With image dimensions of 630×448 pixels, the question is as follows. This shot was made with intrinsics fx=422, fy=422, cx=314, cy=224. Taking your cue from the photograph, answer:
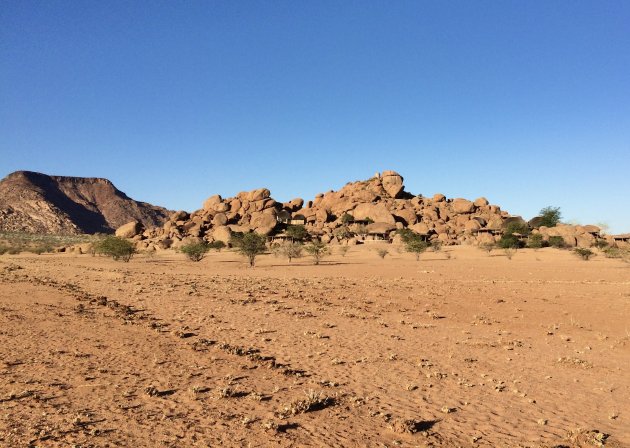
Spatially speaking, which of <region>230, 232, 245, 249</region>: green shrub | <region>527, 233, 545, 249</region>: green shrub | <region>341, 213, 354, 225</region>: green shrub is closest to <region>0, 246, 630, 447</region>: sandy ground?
<region>230, 232, 245, 249</region>: green shrub

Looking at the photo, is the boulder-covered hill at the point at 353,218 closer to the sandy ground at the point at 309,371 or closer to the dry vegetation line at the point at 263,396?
the sandy ground at the point at 309,371

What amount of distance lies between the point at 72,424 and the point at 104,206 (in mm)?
193823

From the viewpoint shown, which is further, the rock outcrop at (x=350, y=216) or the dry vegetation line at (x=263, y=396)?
the rock outcrop at (x=350, y=216)

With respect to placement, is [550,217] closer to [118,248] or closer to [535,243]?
A: [535,243]

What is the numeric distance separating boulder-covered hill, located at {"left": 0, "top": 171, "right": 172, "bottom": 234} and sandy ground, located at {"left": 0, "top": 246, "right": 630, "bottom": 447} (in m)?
124

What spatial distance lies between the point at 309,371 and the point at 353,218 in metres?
74.6

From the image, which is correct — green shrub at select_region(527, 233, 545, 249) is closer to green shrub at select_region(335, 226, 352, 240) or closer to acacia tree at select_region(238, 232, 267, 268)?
green shrub at select_region(335, 226, 352, 240)

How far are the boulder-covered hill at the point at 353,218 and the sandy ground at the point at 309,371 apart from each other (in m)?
50.1

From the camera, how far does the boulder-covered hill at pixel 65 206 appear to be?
12379 centimetres

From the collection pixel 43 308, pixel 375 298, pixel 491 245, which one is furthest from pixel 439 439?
pixel 491 245

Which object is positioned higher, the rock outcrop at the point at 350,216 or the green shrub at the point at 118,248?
the rock outcrop at the point at 350,216

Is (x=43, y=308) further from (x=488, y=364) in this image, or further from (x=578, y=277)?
(x=578, y=277)

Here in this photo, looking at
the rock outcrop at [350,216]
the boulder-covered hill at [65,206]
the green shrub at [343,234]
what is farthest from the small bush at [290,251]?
the boulder-covered hill at [65,206]

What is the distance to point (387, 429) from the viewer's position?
5.90 metres
